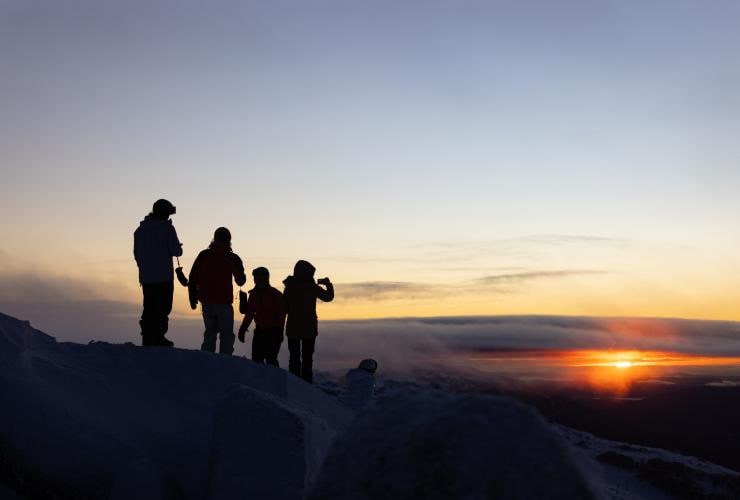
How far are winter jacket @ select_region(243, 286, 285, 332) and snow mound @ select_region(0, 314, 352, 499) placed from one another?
18.9 feet

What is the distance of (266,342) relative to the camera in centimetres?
1524

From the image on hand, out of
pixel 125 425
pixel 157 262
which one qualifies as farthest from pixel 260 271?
pixel 125 425

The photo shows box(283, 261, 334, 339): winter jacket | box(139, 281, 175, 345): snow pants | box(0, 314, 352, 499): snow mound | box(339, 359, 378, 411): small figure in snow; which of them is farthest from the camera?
box(339, 359, 378, 411): small figure in snow

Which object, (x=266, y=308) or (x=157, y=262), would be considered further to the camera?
(x=266, y=308)

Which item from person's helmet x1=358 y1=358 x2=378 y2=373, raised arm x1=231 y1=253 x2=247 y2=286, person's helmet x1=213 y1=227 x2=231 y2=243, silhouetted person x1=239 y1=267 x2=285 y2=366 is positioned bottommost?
person's helmet x1=358 y1=358 x2=378 y2=373

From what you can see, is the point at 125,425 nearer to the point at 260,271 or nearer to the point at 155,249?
the point at 155,249

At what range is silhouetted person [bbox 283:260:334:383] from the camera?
1484 centimetres

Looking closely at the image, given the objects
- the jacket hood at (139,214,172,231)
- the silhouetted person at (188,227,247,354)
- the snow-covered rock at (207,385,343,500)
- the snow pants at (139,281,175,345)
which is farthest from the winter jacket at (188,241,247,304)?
the snow-covered rock at (207,385,343,500)

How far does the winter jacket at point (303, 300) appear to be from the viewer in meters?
14.8

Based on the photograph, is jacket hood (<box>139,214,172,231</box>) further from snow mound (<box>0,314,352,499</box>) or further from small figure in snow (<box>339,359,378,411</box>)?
small figure in snow (<box>339,359,378,411</box>)

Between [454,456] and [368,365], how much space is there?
13945 millimetres

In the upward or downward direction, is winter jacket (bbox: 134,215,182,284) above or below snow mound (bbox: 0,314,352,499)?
above

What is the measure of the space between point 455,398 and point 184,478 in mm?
4481

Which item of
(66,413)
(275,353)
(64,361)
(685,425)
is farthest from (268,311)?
(685,425)
